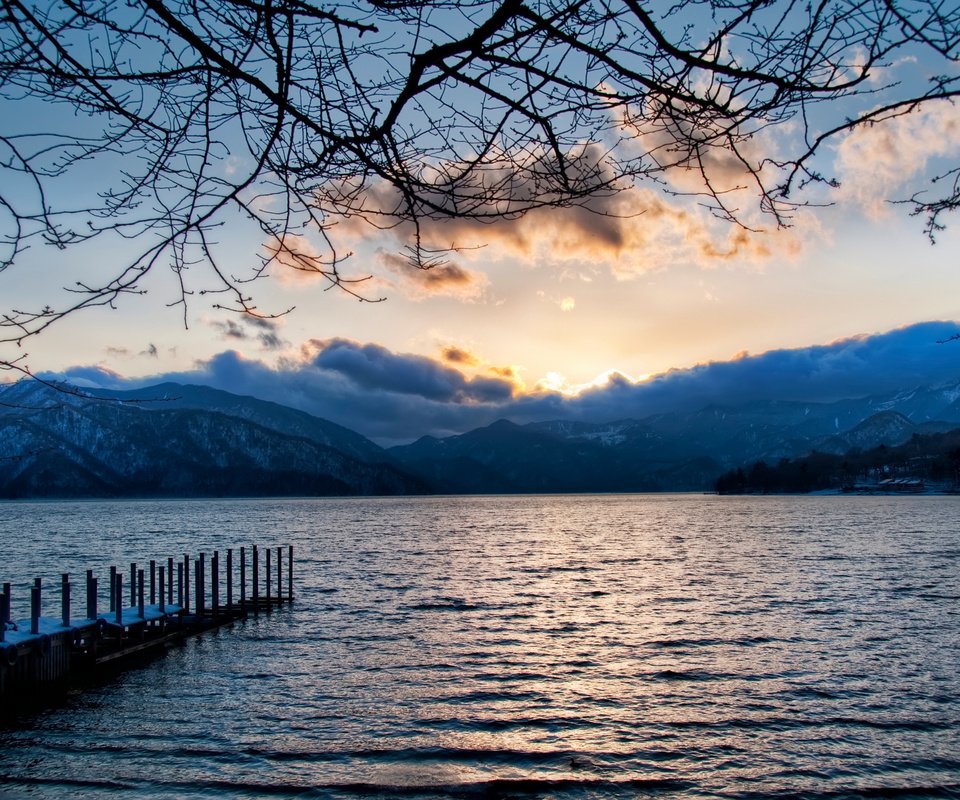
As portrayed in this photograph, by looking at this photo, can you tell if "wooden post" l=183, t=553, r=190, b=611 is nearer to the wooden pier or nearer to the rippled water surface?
the wooden pier

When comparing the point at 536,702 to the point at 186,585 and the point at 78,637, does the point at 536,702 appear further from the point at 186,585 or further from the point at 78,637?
the point at 186,585

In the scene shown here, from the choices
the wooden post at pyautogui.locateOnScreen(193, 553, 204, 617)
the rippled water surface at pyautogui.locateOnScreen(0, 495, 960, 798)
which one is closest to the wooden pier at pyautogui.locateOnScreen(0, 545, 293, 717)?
the wooden post at pyautogui.locateOnScreen(193, 553, 204, 617)

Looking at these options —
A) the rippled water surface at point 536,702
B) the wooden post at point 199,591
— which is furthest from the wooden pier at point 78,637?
the rippled water surface at point 536,702

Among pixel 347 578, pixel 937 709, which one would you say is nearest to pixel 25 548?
pixel 347 578

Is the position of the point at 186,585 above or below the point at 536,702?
above

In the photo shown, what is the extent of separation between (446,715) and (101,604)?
1202 inches

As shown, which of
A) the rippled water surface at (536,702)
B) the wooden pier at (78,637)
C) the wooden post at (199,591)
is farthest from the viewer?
the wooden post at (199,591)

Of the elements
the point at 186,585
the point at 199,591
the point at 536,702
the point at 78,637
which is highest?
the point at 186,585

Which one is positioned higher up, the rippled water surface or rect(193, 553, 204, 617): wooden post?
rect(193, 553, 204, 617): wooden post

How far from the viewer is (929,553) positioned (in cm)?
7044

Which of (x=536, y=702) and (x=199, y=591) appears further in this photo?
(x=199, y=591)

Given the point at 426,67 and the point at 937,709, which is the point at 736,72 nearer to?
the point at 426,67

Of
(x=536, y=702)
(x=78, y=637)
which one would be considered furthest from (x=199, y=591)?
(x=536, y=702)

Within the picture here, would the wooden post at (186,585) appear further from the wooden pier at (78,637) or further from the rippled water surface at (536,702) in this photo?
the rippled water surface at (536,702)
